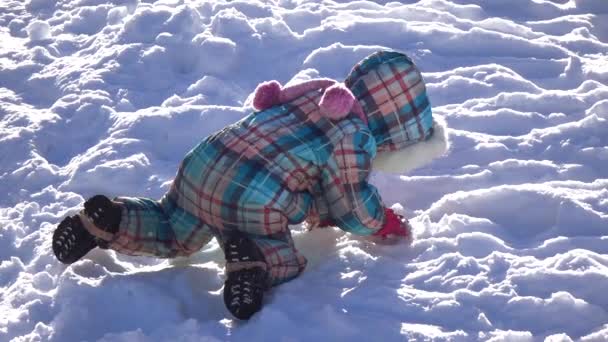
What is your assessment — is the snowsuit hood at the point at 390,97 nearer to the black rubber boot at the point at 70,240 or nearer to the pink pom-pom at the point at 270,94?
the pink pom-pom at the point at 270,94

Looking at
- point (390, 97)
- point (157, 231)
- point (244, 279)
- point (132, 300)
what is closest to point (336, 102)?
point (390, 97)

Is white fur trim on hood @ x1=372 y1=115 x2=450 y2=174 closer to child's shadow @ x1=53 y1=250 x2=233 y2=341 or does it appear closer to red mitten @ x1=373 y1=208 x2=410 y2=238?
red mitten @ x1=373 y1=208 x2=410 y2=238

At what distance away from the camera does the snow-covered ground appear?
8.36ft

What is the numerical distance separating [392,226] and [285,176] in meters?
0.46

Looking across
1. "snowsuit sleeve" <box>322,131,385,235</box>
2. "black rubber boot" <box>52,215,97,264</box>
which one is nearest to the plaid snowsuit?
"snowsuit sleeve" <box>322,131,385,235</box>

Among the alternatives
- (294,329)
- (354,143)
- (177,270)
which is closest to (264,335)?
(294,329)

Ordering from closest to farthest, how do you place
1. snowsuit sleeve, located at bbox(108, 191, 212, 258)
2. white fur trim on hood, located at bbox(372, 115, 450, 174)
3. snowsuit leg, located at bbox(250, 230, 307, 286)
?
snowsuit leg, located at bbox(250, 230, 307, 286)
snowsuit sleeve, located at bbox(108, 191, 212, 258)
white fur trim on hood, located at bbox(372, 115, 450, 174)

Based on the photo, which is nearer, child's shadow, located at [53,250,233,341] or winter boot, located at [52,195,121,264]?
child's shadow, located at [53,250,233,341]

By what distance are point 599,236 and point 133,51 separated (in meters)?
2.58

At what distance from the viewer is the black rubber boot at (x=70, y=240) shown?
2.74 meters

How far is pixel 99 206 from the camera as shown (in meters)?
2.74

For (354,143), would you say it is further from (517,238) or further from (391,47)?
(391,47)

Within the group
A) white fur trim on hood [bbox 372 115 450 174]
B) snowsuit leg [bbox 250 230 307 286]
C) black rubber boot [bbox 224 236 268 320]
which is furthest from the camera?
white fur trim on hood [bbox 372 115 450 174]

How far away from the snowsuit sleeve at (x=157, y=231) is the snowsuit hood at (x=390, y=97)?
68 cm
